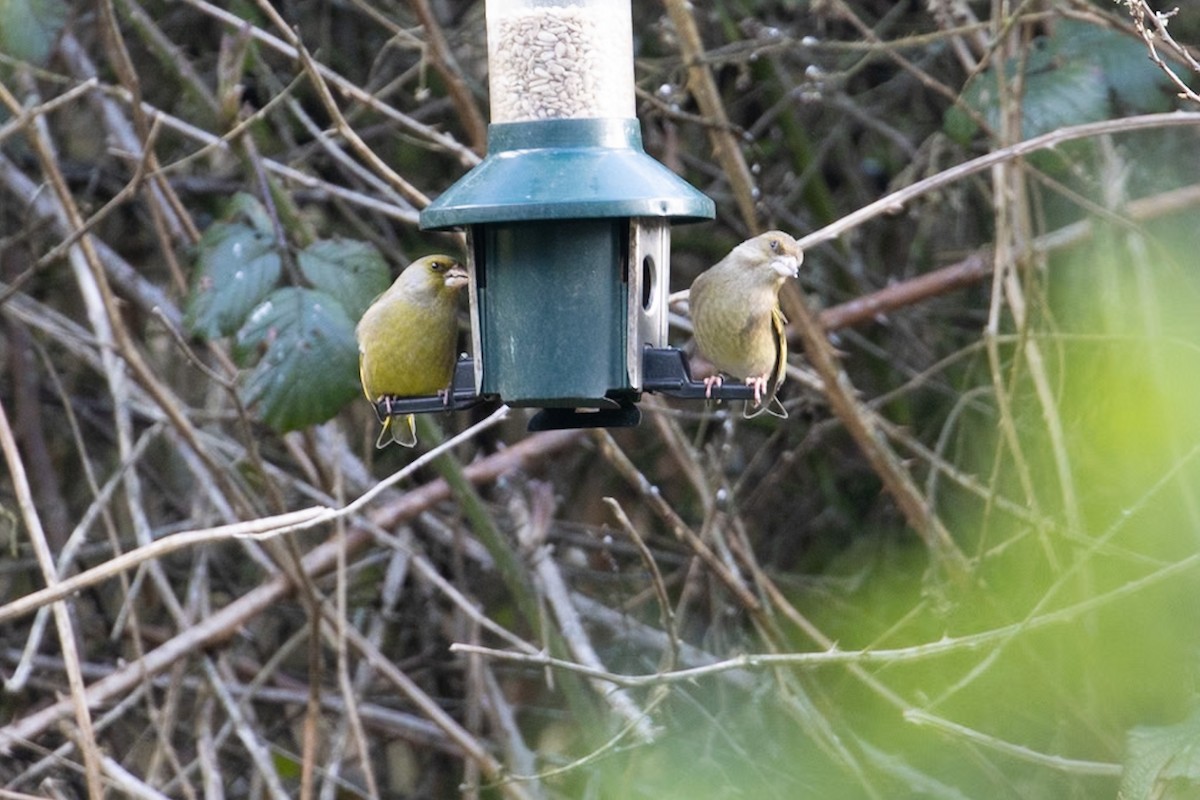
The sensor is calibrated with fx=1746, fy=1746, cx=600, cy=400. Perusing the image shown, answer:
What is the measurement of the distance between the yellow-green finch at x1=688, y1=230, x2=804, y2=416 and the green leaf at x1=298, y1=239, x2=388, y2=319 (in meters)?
0.85

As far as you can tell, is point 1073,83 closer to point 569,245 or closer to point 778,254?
point 778,254

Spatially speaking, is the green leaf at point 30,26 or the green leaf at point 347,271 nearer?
the green leaf at point 347,271

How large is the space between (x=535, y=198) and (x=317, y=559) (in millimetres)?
2330

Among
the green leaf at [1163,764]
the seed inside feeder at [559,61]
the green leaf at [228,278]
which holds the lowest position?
the green leaf at [1163,764]

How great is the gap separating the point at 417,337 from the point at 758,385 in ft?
2.37

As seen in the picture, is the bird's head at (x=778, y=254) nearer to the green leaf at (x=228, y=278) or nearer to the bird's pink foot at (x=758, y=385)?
the bird's pink foot at (x=758, y=385)

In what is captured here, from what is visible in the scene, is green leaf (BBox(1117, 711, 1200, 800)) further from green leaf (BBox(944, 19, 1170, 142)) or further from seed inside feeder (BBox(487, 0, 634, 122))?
green leaf (BBox(944, 19, 1170, 142))

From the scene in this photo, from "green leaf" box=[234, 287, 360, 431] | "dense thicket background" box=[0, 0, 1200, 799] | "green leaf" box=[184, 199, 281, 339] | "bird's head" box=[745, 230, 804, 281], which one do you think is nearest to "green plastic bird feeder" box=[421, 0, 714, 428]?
"bird's head" box=[745, 230, 804, 281]

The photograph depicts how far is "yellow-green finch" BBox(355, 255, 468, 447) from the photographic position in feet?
11.8

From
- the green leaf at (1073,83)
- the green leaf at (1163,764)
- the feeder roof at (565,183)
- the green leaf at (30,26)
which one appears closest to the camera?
the feeder roof at (565,183)

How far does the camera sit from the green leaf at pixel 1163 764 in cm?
318

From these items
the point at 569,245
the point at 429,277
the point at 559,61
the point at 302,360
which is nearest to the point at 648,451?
the point at 302,360

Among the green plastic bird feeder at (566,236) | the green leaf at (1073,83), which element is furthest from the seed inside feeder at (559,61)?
the green leaf at (1073,83)

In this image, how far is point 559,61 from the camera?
341 cm
